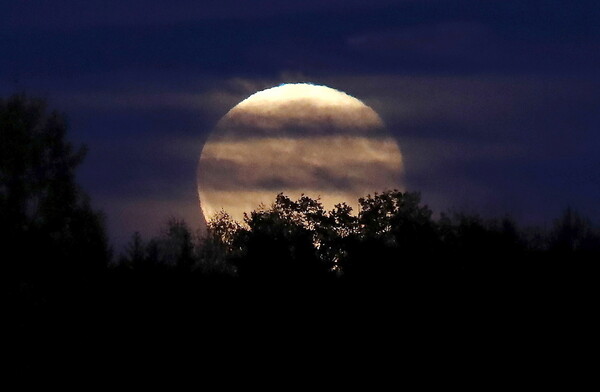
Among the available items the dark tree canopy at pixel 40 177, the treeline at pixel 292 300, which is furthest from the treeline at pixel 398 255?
the dark tree canopy at pixel 40 177

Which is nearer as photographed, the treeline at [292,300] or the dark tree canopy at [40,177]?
the treeline at [292,300]

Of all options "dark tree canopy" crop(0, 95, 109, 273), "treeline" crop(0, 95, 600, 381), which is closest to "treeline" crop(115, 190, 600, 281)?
"treeline" crop(0, 95, 600, 381)

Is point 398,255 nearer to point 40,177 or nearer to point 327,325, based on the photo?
point 327,325

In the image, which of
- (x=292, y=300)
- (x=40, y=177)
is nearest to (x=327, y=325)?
(x=292, y=300)

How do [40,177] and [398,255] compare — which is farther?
[40,177]

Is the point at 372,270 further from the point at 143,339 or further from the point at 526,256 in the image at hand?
the point at 143,339

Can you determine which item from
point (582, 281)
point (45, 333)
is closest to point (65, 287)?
point (45, 333)

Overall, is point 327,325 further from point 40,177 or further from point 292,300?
point 40,177

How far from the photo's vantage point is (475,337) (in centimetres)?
2536

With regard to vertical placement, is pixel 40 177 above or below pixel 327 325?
above

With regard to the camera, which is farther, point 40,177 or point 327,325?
point 40,177

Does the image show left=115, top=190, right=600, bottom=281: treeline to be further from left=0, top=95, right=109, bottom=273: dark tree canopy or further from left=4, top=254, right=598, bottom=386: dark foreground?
left=0, top=95, right=109, bottom=273: dark tree canopy

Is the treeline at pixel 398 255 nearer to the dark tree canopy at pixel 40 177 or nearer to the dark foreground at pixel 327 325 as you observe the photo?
the dark foreground at pixel 327 325

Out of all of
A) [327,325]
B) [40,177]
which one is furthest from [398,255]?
[40,177]
